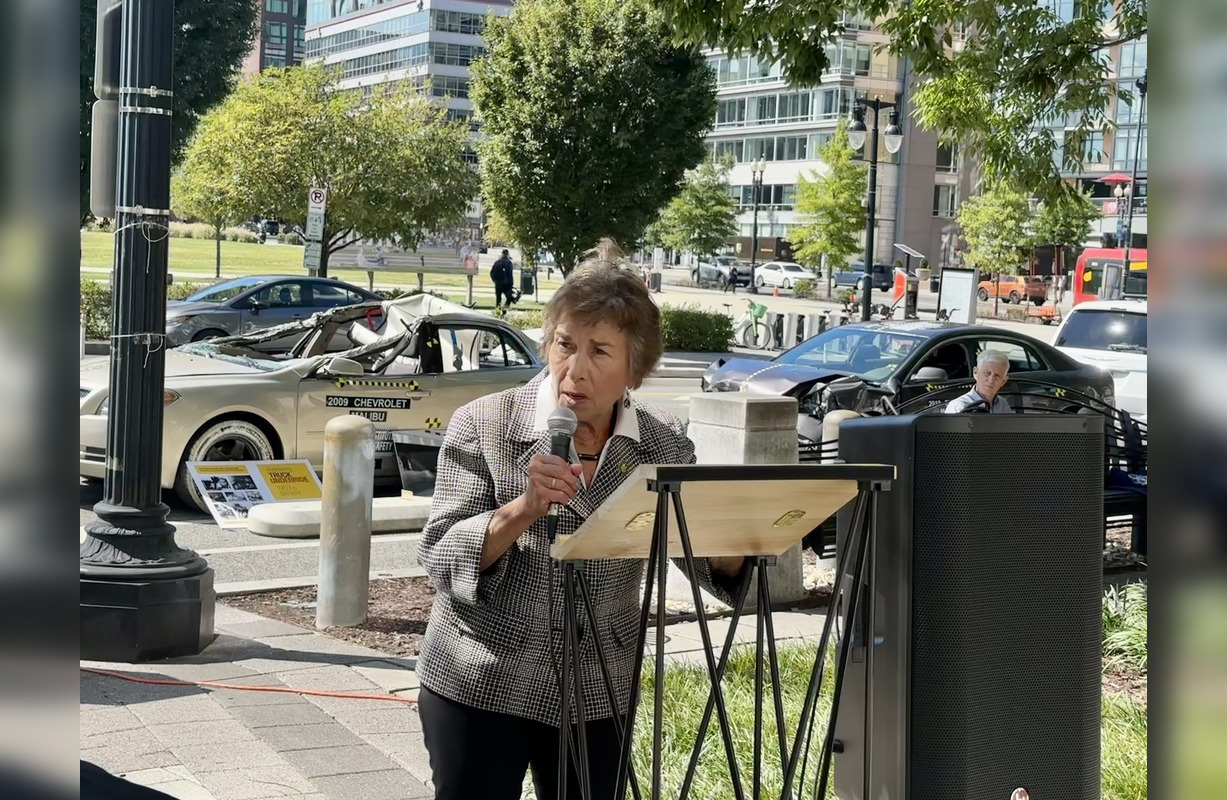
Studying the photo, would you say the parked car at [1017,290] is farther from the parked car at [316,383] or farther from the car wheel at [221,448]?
the car wheel at [221,448]

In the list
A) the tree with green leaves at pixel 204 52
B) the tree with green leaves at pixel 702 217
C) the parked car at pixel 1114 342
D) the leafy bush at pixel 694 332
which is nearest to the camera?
the parked car at pixel 1114 342

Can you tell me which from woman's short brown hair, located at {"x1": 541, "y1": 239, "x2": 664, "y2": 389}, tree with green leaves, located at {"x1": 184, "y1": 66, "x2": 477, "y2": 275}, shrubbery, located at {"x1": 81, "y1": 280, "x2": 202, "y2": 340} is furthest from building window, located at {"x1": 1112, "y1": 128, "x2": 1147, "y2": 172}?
woman's short brown hair, located at {"x1": 541, "y1": 239, "x2": 664, "y2": 389}

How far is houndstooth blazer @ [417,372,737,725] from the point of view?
2.95 m

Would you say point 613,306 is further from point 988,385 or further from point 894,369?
point 894,369

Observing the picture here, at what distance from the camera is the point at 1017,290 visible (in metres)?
61.7

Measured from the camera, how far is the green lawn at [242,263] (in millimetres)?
52938

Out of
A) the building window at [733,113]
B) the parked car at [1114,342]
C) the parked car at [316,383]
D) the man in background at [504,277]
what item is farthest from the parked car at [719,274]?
the parked car at [316,383]

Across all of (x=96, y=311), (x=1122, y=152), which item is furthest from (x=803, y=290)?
(x=96, y=311)

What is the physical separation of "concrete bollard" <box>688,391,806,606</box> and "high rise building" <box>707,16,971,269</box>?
262ft

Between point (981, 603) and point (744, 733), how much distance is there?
8.11 feet

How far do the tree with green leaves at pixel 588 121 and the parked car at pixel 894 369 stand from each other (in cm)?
1330

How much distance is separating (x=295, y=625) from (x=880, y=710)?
16.5 feet

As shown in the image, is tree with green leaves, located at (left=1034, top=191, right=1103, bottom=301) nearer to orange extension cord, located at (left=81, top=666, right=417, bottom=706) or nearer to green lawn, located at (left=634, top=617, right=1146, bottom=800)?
green lawn, located at (left=634, top=617, right=1146, bottom=800)
